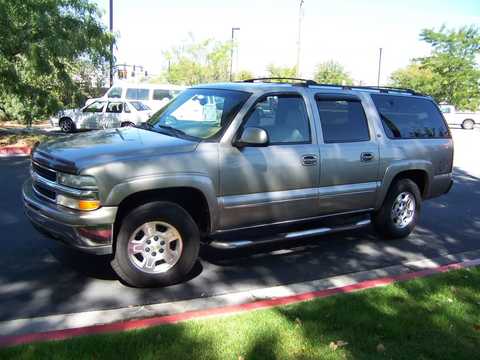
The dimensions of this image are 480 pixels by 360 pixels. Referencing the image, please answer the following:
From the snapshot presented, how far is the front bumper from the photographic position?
13.3 feet

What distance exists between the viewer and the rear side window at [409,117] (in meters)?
6.12

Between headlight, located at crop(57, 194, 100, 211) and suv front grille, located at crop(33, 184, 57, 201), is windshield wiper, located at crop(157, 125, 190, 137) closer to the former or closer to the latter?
headlight, located at crop(57, 194, 100, 211)

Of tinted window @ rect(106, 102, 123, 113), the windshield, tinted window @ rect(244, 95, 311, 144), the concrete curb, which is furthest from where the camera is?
tinted window @ rect(106, 102, 123, 113)

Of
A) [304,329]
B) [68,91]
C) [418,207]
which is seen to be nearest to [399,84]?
[68,91]

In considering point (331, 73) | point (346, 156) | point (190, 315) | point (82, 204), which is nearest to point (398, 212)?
point (346, 156)

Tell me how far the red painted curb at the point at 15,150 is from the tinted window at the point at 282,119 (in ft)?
33.9

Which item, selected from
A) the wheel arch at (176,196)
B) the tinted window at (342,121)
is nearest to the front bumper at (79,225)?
the wheel arch at (176,196)

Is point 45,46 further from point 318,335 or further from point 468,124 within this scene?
point 468,124

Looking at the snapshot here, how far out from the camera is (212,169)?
455 centimetres

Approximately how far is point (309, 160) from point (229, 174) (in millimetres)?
995

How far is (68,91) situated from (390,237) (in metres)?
12.1

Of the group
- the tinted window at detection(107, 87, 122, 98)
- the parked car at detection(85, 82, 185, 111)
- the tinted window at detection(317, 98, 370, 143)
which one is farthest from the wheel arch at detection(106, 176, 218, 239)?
the tinted window at detection(107, 87, 122, 98)

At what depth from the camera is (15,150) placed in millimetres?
13594

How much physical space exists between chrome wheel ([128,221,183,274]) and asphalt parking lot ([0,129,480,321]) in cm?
23
